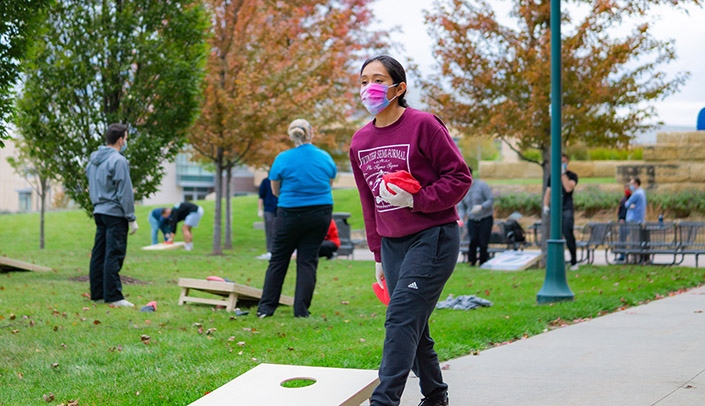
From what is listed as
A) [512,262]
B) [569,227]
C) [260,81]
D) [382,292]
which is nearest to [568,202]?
[569,227]

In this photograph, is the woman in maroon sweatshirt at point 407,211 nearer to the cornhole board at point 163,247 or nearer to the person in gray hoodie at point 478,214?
the person in gray hoodie at point 478,214

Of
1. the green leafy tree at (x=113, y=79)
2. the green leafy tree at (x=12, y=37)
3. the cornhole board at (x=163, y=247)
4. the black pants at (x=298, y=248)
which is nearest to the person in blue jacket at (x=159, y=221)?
the cornhole board at (x=163, y=247)

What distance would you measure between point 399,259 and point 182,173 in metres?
65.1

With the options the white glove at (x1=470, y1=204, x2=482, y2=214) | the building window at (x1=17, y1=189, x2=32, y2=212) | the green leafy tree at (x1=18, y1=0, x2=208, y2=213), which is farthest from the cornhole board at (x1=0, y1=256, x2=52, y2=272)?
the building window at (x1=17, y1=189, x2=32, y2=212)

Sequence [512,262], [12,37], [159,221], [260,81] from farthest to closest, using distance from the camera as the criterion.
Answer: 1. [159,221]
2. [260,81]
3. [512,262]
4. [12,37]

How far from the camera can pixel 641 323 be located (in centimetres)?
861

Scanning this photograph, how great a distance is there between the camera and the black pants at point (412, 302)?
4332 mm

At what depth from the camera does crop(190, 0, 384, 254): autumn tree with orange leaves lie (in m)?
19.5

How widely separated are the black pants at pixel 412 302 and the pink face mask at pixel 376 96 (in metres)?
0.69

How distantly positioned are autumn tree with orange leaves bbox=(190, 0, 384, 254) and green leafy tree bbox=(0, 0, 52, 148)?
10818 mm

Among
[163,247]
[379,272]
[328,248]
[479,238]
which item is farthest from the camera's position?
[163,247]

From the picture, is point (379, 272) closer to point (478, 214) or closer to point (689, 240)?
point (478, 214)

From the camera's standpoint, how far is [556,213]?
1072 cm

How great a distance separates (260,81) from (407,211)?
15400mm
